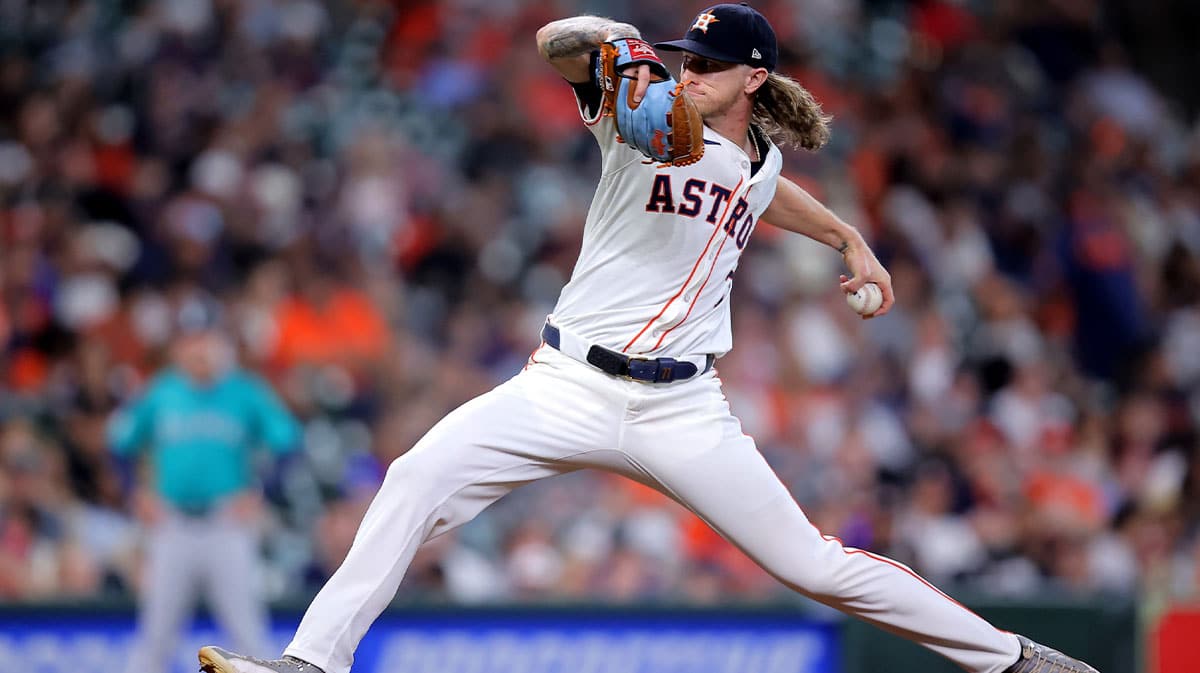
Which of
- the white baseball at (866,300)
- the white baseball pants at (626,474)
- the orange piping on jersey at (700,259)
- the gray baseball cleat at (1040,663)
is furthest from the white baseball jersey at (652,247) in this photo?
the gray baseball cleat at (1040,663)

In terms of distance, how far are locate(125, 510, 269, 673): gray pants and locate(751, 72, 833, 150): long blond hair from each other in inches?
169

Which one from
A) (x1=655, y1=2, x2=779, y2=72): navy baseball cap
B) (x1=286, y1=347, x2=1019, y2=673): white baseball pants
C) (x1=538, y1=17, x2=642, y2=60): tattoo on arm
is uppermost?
(x1=655, y1=2, x2=779, y2=72): navy baseball cap

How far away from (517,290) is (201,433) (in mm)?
2870

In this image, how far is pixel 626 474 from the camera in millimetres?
4500

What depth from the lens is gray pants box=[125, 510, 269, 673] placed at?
7.80m

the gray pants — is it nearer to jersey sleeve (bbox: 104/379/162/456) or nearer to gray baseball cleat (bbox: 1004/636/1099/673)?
jersey sleeve (bbox: 104/379/162/456)

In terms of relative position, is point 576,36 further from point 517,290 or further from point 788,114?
point 517,290

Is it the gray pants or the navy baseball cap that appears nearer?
the navy baseball cap

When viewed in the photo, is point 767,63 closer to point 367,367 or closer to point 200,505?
point 200,505

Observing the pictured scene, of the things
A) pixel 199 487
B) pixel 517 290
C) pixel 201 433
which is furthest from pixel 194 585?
pixel 517 290

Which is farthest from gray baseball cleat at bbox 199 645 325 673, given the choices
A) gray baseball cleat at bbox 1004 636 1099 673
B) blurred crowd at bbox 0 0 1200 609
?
blurred crowd at bbox 0 0 1200 609

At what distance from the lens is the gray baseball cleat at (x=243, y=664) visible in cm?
397

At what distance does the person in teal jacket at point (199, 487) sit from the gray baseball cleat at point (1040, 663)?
4.38 m

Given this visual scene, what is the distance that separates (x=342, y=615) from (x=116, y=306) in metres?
6.02
